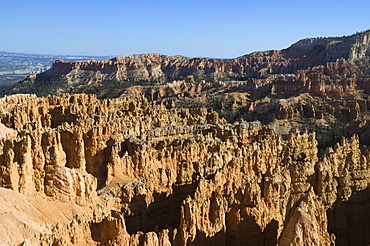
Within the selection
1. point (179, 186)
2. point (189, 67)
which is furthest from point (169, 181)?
point (189, 67)

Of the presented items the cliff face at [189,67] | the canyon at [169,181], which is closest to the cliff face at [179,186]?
the canyon at [169,181]

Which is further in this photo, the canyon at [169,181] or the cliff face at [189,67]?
the cliff face at [189,67]

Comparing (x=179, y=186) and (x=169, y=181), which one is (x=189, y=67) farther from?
(x=179, y=186)

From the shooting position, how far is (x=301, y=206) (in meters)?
13.6

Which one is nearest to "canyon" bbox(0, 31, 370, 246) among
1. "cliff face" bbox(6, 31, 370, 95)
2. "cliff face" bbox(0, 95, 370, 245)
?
"cliff face" bbox(0, 95, 370, 245)

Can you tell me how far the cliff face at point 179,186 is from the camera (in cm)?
1425

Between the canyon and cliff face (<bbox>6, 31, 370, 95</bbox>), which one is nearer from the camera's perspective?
the canyon

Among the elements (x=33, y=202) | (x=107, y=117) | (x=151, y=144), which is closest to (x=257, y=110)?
(x=107, y=117)

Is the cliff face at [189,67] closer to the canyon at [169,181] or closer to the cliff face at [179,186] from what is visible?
the canyon at [169,181]

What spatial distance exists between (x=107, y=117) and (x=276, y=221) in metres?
23.0

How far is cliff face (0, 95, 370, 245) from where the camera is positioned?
14250mm

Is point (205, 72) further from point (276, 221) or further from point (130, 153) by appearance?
point (276, 221)

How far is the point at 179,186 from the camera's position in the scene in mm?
23312

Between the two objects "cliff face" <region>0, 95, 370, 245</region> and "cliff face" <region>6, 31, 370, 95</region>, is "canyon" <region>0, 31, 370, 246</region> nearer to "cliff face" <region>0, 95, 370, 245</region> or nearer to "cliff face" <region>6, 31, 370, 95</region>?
"cliff face" <region>0, 95, 370, 245</region>
